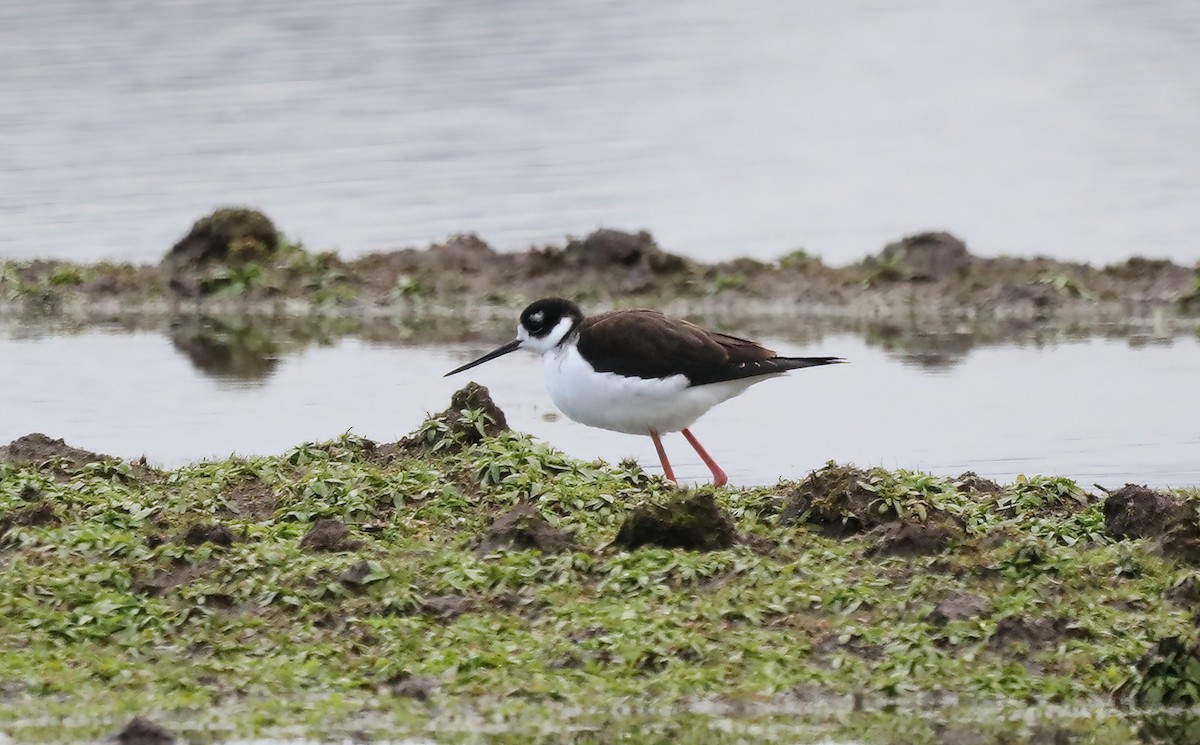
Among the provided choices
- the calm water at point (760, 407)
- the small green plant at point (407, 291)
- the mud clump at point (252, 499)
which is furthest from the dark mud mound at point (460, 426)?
the small green plant at point (407, 291)

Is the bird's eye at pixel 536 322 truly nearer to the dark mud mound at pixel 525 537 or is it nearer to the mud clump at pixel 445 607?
the dark mud mound at pixel 525 537

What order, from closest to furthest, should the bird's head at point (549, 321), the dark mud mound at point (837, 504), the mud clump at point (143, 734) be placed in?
the mud clump at point (143, 734), the dark mud mound at point (837, 504), the bird's head at point (549, 321)

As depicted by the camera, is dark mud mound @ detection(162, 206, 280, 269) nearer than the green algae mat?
No

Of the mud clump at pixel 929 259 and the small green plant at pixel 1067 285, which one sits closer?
the small green plant at pixel 1067 285

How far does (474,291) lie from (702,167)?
7.48 meters

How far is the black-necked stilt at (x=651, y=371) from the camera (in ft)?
33.6

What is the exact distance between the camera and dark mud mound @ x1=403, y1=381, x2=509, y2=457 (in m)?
10.0

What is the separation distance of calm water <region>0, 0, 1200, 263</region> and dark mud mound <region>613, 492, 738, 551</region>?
10.5 meters

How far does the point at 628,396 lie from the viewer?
10.2 metres

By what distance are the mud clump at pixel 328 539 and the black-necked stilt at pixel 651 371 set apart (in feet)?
6.55

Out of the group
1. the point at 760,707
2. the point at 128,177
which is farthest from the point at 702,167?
the point at 760,707

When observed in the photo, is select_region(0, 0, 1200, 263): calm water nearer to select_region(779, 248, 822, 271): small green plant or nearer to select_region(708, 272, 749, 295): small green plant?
select_region(779, 248, 822, 271): small green plant

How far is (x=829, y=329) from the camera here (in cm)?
1606

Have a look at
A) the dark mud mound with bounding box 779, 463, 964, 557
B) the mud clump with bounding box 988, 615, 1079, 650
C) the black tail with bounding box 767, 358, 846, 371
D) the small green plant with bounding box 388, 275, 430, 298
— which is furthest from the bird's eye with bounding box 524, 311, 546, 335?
the small green plant with bounding box 388, 275, 430, 298
